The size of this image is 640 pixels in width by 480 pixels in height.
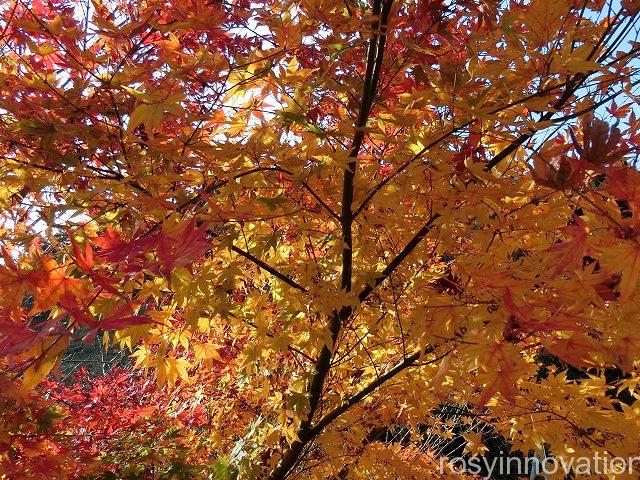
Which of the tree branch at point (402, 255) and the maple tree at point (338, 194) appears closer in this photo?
the maple tree at point (338, 194)

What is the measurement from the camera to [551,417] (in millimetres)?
2123

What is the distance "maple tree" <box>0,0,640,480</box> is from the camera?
115 centimetres

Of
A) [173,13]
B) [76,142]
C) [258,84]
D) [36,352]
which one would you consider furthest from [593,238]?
[76,142]

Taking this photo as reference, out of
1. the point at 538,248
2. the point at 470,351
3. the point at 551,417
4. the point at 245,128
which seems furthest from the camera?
the point at 551,417

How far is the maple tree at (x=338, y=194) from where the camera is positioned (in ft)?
3.77

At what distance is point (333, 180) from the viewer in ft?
6.13

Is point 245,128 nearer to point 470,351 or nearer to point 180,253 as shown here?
point 180,253

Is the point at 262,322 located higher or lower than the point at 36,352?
higher

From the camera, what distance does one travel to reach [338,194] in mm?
1836

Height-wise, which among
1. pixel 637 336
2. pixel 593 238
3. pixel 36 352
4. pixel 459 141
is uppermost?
pixel 459 141

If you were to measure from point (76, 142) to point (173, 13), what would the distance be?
65 centimetres

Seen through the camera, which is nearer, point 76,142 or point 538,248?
point 76,142

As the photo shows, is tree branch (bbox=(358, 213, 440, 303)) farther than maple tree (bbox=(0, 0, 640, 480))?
Yes

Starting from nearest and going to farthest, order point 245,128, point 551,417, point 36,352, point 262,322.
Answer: point 36,352 < point 245,128 < point 551,417 < point 262,322
